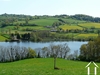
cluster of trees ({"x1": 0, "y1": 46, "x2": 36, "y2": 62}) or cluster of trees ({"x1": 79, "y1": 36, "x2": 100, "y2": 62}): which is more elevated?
cluster of trees ({"x1": 79, "y1": 36, "x2": 100, "y2": 62})

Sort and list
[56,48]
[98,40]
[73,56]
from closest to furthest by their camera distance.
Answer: [98,40] < [73,56] < [56,48]

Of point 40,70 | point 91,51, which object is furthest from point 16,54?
point 40,70

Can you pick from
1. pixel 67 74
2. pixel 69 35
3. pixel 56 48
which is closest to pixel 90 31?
pixel 69 35

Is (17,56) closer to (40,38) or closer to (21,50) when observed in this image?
(21,50)

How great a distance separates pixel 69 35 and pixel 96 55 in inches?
4814

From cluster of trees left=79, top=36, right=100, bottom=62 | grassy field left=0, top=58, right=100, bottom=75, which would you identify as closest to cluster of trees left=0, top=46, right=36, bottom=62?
cluster of trees left=79, top=36, right=100, bottom=62

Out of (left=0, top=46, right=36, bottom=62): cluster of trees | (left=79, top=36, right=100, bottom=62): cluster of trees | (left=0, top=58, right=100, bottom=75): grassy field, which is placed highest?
(left=0, top=58, right=100, bottom=75): grassy field

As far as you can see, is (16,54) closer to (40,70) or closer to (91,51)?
(91,51)

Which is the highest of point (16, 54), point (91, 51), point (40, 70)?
point (40, 70)

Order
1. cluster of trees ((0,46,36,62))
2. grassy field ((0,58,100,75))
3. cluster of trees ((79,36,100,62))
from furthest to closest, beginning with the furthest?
cluster of trees ((0,46,36,62)), cluster of trees ((79,36,100,62)), grassy field ((0,58,100,75))

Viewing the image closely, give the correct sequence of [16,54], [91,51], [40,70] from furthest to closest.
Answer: [16,54]
[91,51]
[40,70]

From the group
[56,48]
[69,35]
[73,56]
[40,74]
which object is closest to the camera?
[40,74]

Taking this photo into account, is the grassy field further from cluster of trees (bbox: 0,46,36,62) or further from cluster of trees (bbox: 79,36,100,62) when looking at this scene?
cluster of trees (bbox: 0,46,36,62)

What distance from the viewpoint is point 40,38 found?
7682 inches
